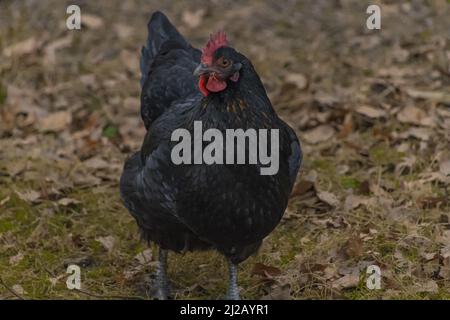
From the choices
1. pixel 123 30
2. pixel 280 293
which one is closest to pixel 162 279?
pixel 280 293

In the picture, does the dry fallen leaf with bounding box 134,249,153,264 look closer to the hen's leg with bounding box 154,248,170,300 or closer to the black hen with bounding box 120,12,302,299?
the hen's leg with bounding box 154,248,170,300

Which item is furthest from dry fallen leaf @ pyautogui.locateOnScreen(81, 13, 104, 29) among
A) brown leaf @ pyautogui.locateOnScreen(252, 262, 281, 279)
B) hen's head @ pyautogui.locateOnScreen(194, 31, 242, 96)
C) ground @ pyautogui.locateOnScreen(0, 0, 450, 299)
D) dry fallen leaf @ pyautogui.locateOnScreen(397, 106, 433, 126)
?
hen's head @ pyautogui.locateOnScreen(194, 31, 242, 96)

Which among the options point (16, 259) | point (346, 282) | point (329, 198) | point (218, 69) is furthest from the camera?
point (329, 198)

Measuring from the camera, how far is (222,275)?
5414mm

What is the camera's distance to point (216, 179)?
441 centimetres

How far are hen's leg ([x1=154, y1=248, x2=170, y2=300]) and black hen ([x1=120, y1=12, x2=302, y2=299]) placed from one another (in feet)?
0.52

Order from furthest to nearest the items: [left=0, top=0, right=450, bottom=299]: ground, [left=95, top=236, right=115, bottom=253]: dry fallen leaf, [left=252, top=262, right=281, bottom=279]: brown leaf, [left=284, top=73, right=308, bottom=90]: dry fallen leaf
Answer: [left=284, top=73, right=308, bottom=90]: dry fallen leaf, [left=95, top=236, right=115, bottom=253]: dry fallen leaf, [left=0, top=0, right=450, bottom=299]: ground, [left=252, top=262, right=281, bottom=279]: brown leaf

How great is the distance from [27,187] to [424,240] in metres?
3.10

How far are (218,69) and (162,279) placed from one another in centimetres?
154

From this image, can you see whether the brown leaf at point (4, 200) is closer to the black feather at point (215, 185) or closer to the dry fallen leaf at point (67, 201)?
the dry fallen leaf at point (67, 201)

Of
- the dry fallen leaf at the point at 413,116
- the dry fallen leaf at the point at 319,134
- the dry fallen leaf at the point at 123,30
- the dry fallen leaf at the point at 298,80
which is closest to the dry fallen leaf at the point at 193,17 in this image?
the dry fallen leaf at the point at 123,30

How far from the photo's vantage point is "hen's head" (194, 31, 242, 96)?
435cm

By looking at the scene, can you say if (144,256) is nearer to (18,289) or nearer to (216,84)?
(18,289)

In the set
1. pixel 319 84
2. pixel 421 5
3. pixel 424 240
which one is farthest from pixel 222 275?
pixel 421 5
